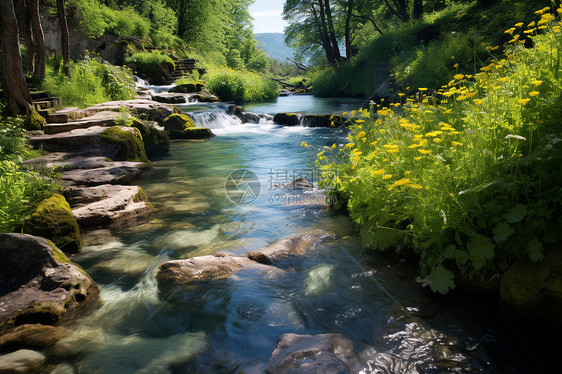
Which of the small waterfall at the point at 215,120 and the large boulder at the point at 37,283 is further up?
the small waterfall at the point at 215,120

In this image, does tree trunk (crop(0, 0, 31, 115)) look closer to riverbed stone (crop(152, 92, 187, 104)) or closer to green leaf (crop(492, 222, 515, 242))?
riverbed stone (crop(152, 92, 187, 104))

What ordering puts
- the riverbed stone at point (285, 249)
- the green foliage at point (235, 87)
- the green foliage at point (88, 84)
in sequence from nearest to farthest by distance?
the riverbed stone at point (285, 249) < the green foliage at point (88, 84) < the green foliage at point (235, 87)

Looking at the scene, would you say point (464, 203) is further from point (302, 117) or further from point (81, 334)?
point (302, 117)

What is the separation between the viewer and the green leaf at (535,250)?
2.81 m

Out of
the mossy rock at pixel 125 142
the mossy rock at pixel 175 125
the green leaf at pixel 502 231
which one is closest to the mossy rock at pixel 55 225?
the mossy rock at pixel 125 142

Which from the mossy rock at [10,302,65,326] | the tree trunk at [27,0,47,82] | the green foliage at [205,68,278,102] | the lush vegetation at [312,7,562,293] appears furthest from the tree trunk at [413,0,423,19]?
the mossy rock at [10,302,65,326]

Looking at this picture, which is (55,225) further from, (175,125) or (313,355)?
(175,125)

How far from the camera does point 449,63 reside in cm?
1338

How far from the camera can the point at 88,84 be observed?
13555 millimetres

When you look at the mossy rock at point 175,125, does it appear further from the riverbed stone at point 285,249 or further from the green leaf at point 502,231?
the green leaf at point 502,231

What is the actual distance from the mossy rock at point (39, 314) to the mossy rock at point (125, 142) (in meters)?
5.87

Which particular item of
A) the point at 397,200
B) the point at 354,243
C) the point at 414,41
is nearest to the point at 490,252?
the point at 397,200

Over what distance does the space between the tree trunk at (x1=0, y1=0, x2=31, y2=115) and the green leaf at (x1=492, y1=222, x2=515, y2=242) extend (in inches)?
393

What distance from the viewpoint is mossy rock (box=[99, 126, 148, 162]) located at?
8648 millimetres
